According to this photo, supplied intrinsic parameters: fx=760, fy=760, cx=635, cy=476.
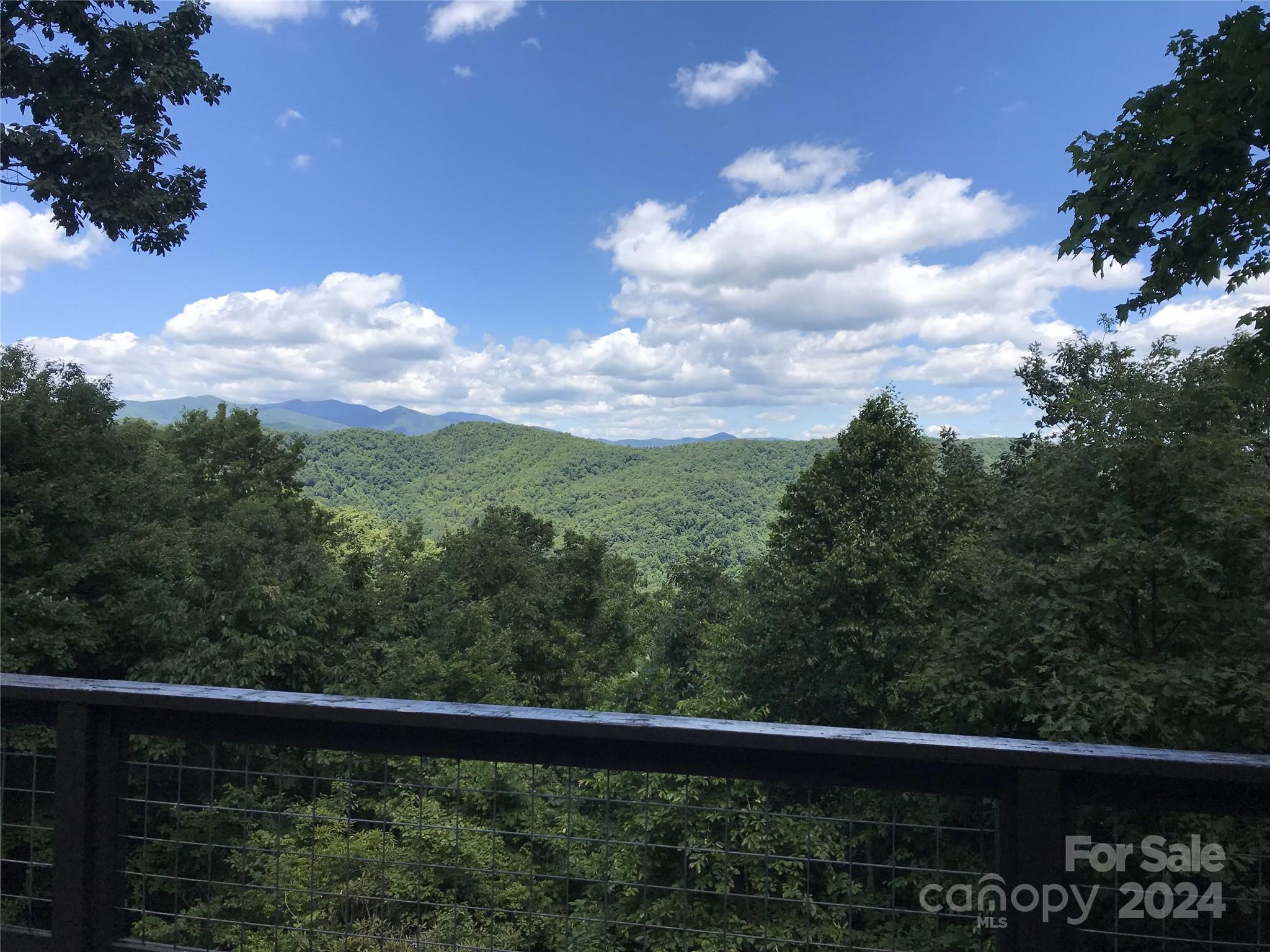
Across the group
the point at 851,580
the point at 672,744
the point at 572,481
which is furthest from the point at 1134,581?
the point at 572,481

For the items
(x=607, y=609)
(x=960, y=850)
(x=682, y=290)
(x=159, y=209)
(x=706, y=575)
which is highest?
(x=682, y=290)

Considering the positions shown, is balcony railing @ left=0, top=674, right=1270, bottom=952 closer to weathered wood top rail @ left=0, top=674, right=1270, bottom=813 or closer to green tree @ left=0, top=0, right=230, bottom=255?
weathered wood top rail @ left=0, top=674, right=1270, bottom=813

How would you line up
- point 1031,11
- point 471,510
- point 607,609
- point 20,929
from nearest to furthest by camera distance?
point 20,929 → point 1031,11 → point 607,609 → point 471,510

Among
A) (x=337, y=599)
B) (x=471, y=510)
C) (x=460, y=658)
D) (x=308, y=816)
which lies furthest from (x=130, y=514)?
(x=471, y=510)

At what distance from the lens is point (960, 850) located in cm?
A: 131

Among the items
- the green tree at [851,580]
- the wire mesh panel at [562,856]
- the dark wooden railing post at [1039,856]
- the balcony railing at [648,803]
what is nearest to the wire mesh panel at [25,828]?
the balcony railing at [648,803]

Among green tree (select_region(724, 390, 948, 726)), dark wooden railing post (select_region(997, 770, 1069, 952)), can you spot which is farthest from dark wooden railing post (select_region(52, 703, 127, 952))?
green tree (select_region(724, 390, 948, 726))

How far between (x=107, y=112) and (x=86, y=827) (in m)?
7.88

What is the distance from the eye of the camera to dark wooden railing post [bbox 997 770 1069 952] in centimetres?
106

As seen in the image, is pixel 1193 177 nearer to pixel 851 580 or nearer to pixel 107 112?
pixel 107 112

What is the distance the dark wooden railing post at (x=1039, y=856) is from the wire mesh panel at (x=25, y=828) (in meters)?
1.60

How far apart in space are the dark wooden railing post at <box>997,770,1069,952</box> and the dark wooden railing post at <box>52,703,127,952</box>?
155cm

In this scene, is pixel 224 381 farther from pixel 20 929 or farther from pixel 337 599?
pixel 20 929

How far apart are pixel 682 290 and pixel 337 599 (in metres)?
83.6
